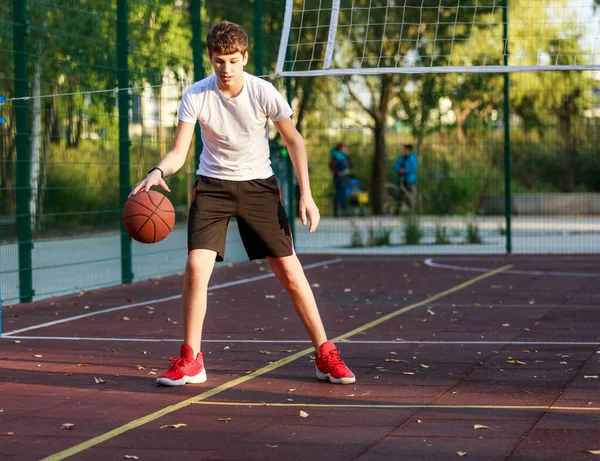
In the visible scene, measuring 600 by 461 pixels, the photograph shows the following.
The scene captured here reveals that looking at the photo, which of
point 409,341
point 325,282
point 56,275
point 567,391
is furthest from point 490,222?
point 567,391

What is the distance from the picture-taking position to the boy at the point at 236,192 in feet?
21.6

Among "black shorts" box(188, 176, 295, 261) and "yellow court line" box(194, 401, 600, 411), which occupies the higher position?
"black shorts" box(188, 176, 295, 261)

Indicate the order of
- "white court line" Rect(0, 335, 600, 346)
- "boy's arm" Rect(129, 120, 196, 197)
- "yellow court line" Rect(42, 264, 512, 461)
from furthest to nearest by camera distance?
"white court line" Rect(0, 335, 600, 346), "boy's arm" Rect(129, 120, 196, 197), "yellow court line" Rect(42, 264, 512, 461)

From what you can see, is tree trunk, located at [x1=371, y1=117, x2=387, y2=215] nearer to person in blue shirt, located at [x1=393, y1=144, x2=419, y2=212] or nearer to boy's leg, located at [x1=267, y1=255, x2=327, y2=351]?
person in blue shirt, located at [x1=393, y1=144, x2=419, y2=212]

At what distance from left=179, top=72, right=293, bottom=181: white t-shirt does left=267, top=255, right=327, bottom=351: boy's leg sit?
1.69 ft

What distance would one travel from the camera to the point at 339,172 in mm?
21125

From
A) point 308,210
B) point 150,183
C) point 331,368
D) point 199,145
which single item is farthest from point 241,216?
point 199,145

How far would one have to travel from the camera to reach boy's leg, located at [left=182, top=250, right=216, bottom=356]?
665 centimetres

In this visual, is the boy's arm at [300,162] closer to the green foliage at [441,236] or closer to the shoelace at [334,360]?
the shoelace at [334,360]

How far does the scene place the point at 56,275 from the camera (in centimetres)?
1225

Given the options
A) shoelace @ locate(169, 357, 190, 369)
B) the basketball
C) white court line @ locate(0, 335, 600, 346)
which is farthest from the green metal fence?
shoelace @ locate(169, 357, 190, 369)

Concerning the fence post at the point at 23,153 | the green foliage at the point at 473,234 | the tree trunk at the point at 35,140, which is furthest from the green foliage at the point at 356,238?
the fence post at the point at 23,153

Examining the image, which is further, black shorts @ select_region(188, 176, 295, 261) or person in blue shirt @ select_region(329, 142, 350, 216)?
person in blue shirt @ select_region(329, 142, 350, 216)

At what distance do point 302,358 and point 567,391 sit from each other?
1.90 metres
